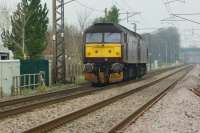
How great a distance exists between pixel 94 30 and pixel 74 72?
9864 mm

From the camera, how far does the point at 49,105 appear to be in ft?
61.2

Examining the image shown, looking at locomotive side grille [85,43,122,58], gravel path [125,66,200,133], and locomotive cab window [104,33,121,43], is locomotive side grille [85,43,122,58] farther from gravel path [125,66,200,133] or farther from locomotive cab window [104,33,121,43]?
gravel path [125,66,200,133]

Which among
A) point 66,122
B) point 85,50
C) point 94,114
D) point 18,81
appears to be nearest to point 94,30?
point 85,50

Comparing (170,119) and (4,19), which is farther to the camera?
(4,19)

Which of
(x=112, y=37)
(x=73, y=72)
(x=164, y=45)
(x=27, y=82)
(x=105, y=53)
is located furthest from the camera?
(x=164, y=45)

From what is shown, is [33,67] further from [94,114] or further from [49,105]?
[94,114]

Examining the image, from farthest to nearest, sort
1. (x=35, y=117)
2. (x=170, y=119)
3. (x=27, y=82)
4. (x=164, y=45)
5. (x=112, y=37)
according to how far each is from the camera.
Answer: (x=164, y=45), (x=112, y=37), (x=27, y=82), (x=35, y=117), (x=170, y=119)

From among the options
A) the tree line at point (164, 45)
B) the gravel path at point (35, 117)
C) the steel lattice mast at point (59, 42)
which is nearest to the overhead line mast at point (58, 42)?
the steel lattice mast at point (59, 42)

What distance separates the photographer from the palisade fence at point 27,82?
2673 centimetres

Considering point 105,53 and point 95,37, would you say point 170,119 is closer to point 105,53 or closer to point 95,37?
point 105,53

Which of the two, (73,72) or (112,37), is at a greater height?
(112,37)

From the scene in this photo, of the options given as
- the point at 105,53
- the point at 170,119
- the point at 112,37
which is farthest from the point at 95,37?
the point at 170,119

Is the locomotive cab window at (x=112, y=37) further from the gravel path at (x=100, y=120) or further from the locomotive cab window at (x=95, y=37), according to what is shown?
the gravel path at (x=100, y=120)

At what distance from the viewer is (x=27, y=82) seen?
29188mm
